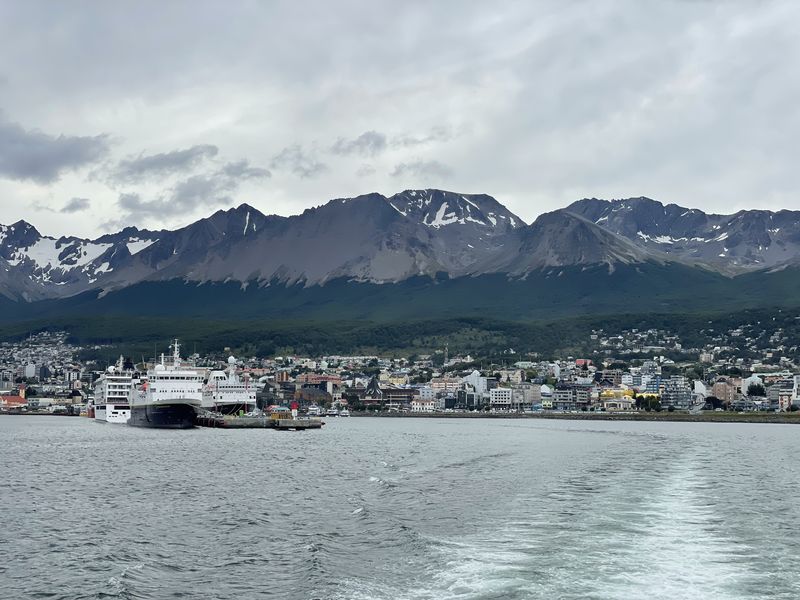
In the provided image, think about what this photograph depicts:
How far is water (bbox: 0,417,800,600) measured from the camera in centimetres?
2369

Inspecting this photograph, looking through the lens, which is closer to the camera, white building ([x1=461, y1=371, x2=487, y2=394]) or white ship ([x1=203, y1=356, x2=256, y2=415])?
white ship ([x1=203, y1=356, x2=256, y2=415])

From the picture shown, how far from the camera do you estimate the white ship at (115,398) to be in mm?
116675

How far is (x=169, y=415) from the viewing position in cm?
9631

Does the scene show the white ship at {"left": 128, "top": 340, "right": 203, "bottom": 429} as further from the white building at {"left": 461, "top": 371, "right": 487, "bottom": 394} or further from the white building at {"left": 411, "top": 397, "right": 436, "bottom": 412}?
the white building at {"left": 461, "top": 371, "right": 487, "bottom": 394}

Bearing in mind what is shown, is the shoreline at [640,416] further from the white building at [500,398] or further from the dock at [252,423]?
the dock at [252,423]

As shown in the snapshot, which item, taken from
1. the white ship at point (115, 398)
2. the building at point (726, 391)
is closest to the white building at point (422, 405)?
the building at point (726, 391)

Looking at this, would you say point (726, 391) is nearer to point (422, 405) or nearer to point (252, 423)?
point (422, 405)

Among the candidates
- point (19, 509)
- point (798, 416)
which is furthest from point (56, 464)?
point (798, 416)

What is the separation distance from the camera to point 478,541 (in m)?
28.7

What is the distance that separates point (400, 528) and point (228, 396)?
293 feet

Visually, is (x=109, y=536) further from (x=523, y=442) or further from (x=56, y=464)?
(x=523, y=442)

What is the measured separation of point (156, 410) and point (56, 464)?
144 ft

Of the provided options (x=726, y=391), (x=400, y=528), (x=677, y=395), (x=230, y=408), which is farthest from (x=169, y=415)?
(x=726, y=391)

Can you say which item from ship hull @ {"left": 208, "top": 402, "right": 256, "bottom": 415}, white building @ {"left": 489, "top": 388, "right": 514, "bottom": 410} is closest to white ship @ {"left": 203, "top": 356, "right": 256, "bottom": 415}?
ship hull @ {"left": 208, "top": 402, "right": 256, "bottom": 415}
